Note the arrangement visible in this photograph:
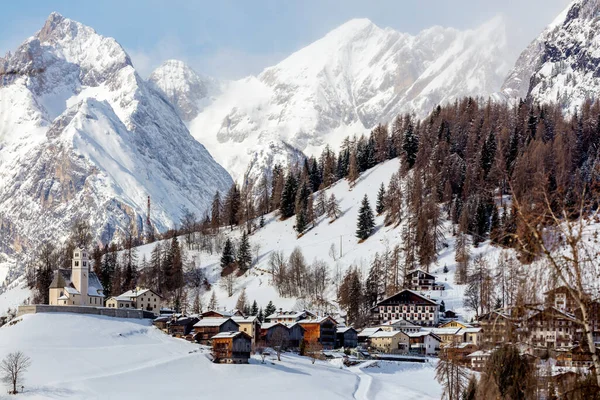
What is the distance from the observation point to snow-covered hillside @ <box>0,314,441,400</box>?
7206cm

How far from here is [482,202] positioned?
12850 centimetres

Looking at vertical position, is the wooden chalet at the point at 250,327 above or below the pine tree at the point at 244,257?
below

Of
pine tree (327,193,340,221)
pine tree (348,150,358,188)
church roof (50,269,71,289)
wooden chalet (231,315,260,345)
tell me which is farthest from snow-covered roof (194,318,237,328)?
pine tree (348,150,358,188)

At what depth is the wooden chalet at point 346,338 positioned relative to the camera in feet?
347

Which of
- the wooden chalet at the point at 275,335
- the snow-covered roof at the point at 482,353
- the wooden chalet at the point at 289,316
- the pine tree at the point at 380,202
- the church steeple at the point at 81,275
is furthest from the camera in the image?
the pine tree at the point at 380,202

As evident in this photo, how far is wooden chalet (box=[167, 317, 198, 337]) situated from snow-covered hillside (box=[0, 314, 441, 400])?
91.5 inches

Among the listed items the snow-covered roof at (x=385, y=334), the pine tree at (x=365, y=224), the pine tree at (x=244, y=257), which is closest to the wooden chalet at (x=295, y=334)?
the snow-covered roof at (x=385, y=334)

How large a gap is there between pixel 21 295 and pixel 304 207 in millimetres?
55672

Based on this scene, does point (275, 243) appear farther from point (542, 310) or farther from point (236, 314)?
point (542, 310)

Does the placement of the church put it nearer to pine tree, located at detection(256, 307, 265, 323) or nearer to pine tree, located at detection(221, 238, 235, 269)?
pine tree, located at detection(256, 307, 265, 323)

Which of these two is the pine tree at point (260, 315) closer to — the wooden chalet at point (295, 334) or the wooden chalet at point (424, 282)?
the wooden chalet at point (295, 334)

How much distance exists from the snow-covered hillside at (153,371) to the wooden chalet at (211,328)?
10.8 feet

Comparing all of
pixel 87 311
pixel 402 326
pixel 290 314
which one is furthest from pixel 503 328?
pixel 290 314

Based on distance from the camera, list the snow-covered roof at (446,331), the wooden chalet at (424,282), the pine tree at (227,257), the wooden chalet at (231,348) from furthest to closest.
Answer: the pine tree at (227,257) < the wooden chalet at (424,282) < the snow-covered roof at (446,331) < the wooden chalet at (231,348)
